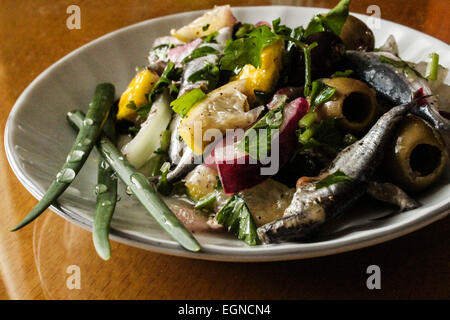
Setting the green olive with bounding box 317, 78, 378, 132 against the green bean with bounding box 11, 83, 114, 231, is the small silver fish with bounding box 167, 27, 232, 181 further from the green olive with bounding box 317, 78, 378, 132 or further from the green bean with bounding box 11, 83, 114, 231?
the green olive with bounding box 317, 78, 378, 132

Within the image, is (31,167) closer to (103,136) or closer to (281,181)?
(103,136)

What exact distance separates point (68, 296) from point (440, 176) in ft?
3.69

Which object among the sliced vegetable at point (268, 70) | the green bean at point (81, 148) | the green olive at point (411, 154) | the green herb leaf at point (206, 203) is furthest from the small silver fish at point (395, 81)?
the green bean at point (81, 148)

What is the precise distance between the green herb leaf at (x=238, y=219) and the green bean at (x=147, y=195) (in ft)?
0.52

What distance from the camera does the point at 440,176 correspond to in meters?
1.45

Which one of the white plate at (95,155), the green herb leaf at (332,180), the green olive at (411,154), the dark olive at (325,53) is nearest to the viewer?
the white plate at (95,155)

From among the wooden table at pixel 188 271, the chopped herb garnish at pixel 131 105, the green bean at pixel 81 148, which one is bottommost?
the wooden table at pixel 188 271

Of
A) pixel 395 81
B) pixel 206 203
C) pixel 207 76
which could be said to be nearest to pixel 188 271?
pixel 206 203

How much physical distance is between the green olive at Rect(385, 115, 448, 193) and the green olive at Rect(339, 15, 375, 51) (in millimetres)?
527

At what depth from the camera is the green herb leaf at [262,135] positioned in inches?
53.8

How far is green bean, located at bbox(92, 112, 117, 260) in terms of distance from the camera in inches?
46.9

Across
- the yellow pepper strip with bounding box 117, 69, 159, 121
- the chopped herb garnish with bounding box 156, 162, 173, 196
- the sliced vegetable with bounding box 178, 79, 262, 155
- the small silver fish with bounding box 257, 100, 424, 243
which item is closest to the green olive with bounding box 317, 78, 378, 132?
the small silver fish with bounding box 257, 100, 424, 243

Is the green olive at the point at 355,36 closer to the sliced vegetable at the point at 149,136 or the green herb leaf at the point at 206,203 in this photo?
the sliced vegetable at the point at 149,136

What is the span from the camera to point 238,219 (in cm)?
135
